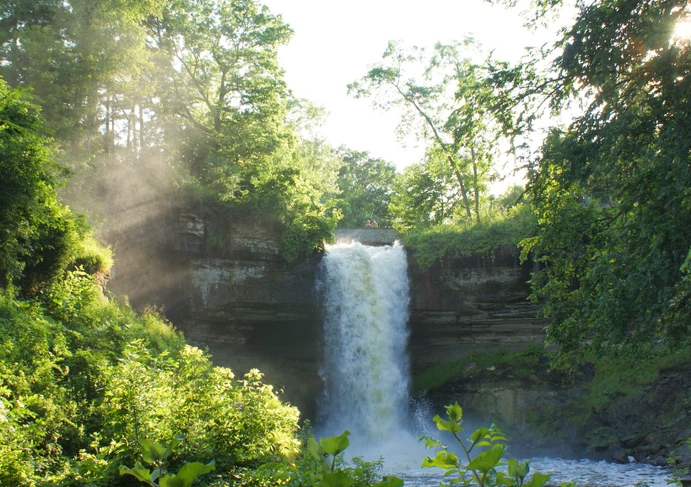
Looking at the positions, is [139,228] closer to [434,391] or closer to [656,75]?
[434,391]

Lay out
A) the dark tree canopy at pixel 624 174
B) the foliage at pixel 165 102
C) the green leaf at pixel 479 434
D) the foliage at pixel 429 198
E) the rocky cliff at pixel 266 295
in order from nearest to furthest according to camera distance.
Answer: the green leaf at pixel 479 434, the dark tree canopy at pixel 624 174, the foliage at pixel 165 102, the rocky cliff at pixel 266 295, the foliage at pixel 429 198

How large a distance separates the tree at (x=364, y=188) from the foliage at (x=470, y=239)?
23273 mm

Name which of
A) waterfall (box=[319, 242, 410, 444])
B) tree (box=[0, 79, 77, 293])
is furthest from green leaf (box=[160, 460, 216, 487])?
waterfall (box=[319, 242, 410, 444])

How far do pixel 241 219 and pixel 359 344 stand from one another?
274 inches

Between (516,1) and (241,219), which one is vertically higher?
(516,1)

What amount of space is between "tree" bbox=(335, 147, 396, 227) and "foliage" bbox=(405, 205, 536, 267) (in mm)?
23273

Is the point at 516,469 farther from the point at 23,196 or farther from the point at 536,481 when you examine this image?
the point at 23,196

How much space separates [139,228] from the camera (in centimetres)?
1988

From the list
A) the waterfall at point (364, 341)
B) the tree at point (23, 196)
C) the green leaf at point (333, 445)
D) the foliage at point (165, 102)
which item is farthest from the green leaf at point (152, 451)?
the waterfall at point (364, 341)

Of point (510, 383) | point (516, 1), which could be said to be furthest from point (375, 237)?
point (516, 1)

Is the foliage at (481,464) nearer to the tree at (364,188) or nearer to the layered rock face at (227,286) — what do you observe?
the layered rock face at (227,286)

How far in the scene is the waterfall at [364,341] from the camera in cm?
2167

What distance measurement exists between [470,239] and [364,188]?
3175 centimetres

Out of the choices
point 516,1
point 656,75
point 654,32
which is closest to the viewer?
point 654,32
